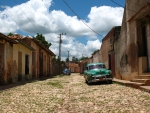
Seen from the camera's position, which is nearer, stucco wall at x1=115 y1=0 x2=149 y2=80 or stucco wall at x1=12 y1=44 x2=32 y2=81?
stucco wall at x1=115 y1=0 x2=149 y2=80

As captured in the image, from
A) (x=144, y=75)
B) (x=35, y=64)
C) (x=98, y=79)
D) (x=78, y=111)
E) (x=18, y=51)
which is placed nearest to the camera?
(x=78, y=111)

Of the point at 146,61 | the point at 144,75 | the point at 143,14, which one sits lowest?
the point at 144,75

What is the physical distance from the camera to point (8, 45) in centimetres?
1590

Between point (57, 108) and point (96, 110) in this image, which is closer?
point (96, 110)

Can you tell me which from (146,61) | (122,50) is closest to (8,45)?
(122,50)

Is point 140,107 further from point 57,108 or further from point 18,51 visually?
point 18,51

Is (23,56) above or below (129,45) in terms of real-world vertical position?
below

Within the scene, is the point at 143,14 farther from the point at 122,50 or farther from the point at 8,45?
the point at 8,45

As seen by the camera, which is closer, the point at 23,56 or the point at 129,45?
the point at 129,45

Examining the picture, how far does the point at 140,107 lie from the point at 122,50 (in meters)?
11.0

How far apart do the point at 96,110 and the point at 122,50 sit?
1131 centimetres

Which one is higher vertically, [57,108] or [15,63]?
[15,63]

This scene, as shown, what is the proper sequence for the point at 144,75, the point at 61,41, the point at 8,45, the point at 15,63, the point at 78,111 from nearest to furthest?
the point at 78,111
the point at 144,75
the point at 8,45
the point at 15,63
the point at 61,41

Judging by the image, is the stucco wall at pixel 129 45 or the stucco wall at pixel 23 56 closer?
the stucco wall at pixel 129 45
